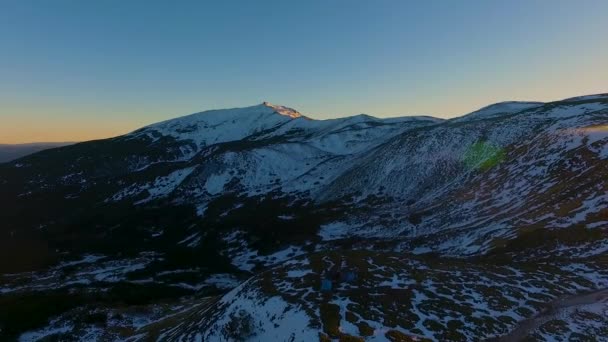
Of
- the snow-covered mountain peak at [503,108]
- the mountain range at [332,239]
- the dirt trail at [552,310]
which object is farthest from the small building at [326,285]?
the snow-covered mountain peak at [503,108]

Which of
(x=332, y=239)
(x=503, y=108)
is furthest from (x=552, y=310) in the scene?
(x=503, y=108)

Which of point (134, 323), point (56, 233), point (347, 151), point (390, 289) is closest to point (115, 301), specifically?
point (134, 323)

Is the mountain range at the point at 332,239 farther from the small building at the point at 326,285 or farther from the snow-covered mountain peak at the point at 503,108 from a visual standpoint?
the snow-covered mountain peak at the point at 503,108

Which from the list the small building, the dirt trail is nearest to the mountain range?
the dirt trail

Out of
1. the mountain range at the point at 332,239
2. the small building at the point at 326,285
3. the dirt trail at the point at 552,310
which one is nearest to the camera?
the dirt trail at the point at 552,310

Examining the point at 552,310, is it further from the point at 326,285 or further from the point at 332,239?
the point at 332,239

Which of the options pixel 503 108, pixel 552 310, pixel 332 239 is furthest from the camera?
pixel 503 108
